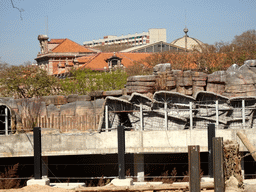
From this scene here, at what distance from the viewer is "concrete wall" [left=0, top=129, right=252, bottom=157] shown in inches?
727

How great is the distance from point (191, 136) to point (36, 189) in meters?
7.52

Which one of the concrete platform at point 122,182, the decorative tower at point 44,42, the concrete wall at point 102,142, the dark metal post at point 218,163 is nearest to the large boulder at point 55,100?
the concrete wall at point 102,142

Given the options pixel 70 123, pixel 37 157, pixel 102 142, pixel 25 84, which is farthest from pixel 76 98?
pixel 25 84

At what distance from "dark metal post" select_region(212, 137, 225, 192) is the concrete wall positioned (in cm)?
807

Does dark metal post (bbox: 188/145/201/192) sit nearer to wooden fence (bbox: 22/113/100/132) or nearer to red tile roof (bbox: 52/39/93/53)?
→ wooden fence (bbox: 22/113/100/132)

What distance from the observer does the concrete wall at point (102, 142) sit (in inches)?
727

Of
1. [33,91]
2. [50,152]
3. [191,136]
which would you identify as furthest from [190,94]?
[33,91]

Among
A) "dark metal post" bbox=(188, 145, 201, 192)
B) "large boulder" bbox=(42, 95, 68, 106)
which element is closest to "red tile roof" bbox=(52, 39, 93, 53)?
"large boulder" bbox=(42, 95, 68, 106)

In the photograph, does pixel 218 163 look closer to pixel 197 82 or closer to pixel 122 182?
pixel 122 182

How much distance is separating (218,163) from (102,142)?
895 cm

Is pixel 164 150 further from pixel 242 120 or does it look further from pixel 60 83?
pixel 60 83

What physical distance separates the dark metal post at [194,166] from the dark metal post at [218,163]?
53 centimetres

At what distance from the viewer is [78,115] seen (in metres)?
21.7

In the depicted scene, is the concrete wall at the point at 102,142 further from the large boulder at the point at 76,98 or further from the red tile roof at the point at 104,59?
the red tile roof at the point at 104,59
